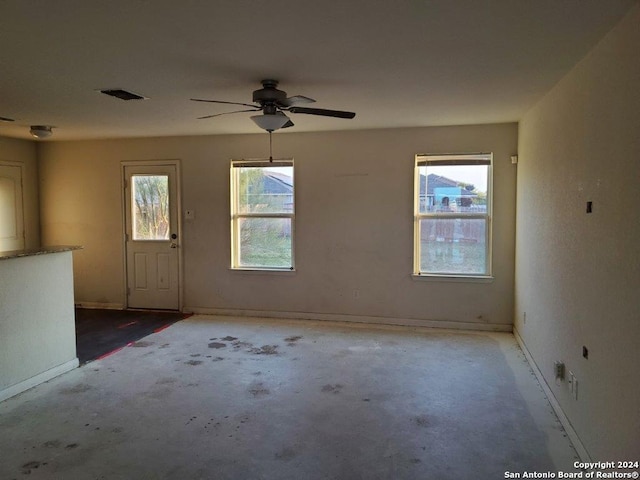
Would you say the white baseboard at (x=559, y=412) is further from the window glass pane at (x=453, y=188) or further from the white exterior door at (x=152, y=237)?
the white exterior door at (x=152, y=237)

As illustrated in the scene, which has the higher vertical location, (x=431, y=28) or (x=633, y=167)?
(x=431, y=28)

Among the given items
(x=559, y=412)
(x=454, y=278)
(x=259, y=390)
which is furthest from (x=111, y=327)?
(x=559, y=412)

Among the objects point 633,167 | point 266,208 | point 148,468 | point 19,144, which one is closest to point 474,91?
point 633,167

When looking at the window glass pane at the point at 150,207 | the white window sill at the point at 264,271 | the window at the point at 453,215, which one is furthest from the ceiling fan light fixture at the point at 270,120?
the window glass pane at the point at 150,207

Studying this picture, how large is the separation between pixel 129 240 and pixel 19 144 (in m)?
1.87

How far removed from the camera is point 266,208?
5.80 metres

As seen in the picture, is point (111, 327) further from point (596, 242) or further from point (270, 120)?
point (596, 242)

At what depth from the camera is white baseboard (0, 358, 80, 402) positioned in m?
3.38

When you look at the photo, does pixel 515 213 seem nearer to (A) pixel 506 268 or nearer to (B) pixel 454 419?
(A) pixel 506 268

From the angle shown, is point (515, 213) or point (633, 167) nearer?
point (633, 167)

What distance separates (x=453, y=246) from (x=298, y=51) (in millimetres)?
3328

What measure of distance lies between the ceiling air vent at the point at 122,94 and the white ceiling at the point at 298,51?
3.6 inches

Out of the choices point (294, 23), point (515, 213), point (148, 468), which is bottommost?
point (148, 468)

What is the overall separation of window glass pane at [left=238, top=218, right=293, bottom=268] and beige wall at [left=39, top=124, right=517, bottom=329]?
0.17m
